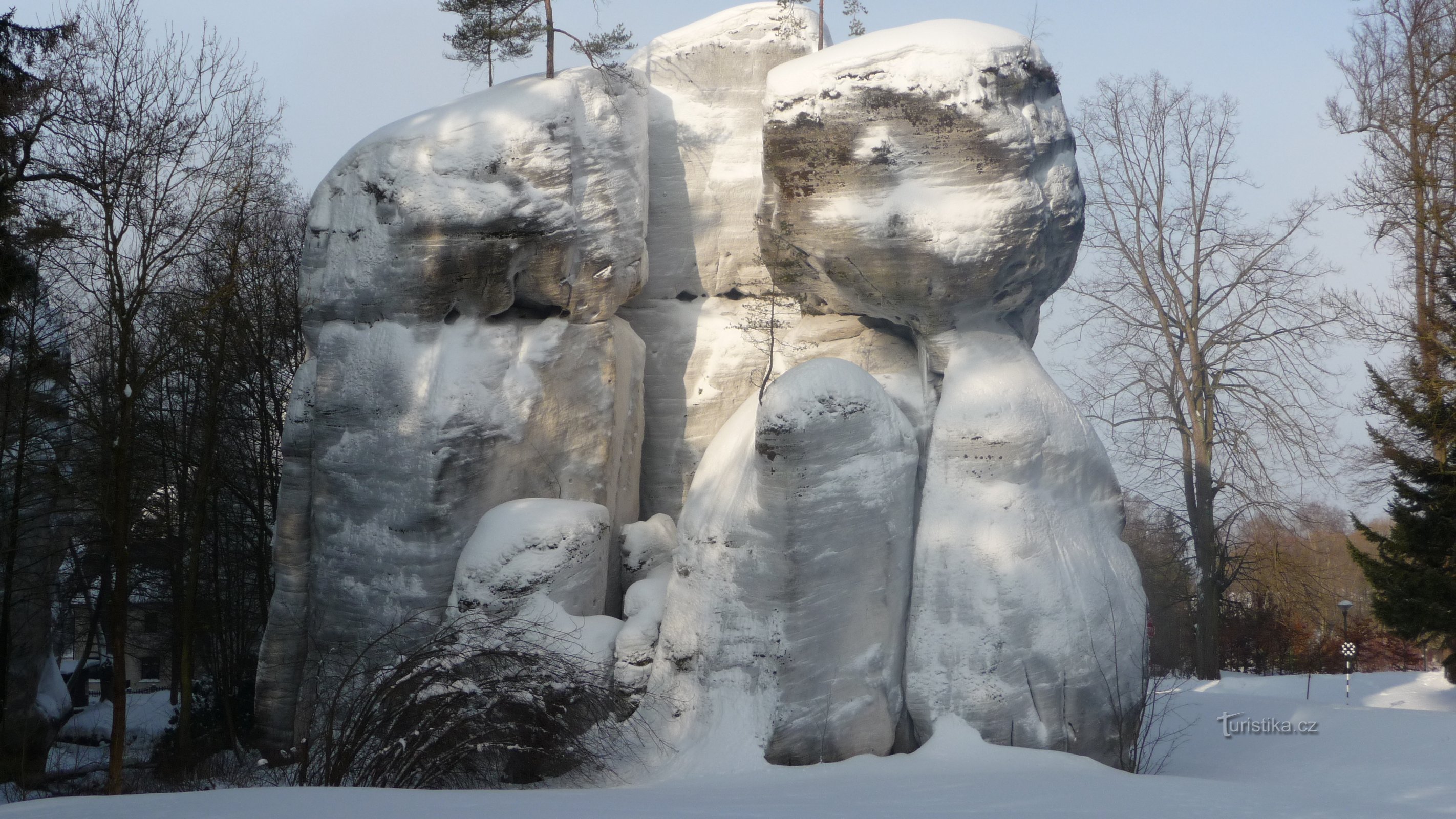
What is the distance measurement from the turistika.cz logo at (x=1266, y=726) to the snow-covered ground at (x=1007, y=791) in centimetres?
9

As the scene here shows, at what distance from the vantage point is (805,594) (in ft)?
27.2

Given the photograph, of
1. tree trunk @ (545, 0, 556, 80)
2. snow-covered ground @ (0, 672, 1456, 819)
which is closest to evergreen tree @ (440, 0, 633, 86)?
tree trunk @ (545, 0, 556, 80)

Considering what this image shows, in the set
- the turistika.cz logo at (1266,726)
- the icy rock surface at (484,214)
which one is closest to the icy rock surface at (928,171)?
the icy rock surface at (484,214)

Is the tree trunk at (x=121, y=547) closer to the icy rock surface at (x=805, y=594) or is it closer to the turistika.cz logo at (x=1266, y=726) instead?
the icy rock surface at (x=805, y=594)

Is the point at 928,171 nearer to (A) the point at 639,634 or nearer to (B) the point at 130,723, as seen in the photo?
(A) the point at 639,634

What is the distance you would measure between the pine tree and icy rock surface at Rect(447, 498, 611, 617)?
9.80m

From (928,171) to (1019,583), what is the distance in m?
3.28

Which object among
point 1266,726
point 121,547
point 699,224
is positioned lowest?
point 1266,726

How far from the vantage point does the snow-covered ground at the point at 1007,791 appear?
17.4ft

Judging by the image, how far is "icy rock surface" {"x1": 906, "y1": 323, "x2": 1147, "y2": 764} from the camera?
8.45 meters

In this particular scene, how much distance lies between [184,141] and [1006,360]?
24.4 feet

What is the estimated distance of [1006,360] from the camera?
9.52 m

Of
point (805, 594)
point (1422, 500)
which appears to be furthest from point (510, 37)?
point (1422, 500)

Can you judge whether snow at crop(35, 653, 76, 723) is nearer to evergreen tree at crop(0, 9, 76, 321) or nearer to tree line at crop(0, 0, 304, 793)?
tree line at crop(0, 0, 304, 793)
